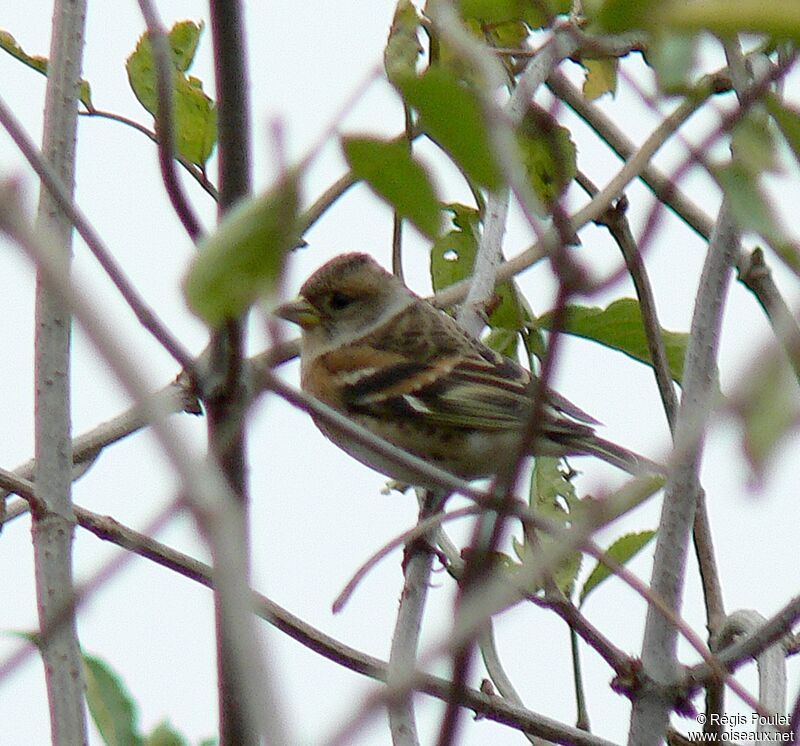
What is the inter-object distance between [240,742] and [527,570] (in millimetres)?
329

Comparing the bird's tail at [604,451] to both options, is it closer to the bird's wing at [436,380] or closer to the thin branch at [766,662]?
the bird's wing at [436,380]

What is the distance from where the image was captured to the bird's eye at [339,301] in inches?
199

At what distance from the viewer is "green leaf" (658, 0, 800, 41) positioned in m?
0.58

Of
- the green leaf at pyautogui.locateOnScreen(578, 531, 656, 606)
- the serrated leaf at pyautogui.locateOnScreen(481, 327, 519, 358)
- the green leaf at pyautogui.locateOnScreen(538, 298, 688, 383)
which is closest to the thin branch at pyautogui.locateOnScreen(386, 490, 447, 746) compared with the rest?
the green leaf at pyautogui.locateOnScreen(578, 531, 656, 606)

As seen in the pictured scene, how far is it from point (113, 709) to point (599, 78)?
2.12m

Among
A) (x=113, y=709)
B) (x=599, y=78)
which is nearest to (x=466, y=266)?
(x=599, y=78)

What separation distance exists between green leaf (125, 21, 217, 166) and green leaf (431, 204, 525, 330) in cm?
72

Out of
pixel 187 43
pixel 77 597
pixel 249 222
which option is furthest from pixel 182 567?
pixel 187 43

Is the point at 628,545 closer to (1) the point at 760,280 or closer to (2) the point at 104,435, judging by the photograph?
(1) the point at 760,280

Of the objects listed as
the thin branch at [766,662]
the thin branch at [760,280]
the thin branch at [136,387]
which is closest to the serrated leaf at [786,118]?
the thin branch at [136,387]

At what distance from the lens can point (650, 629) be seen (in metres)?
2.11

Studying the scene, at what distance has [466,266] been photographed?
11.2 feet

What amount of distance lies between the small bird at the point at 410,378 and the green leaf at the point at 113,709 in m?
2.65

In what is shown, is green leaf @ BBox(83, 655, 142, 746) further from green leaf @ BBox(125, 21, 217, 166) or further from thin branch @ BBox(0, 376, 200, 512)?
green leaf @ BBox(125, 21, 217, 166)
